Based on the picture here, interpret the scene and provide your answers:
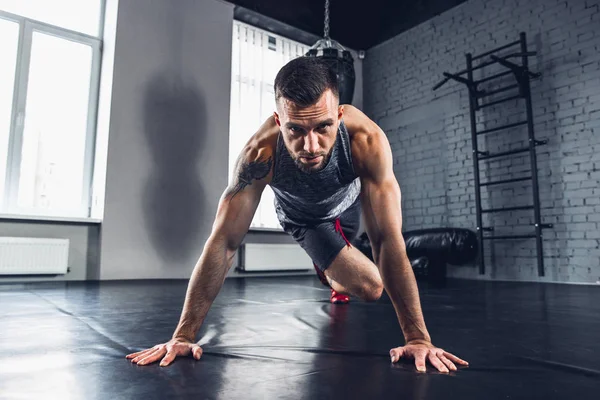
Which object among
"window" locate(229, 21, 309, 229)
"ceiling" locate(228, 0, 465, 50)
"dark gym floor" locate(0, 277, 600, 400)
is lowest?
"dark gym floor" locate(0, 277, 600, 400)

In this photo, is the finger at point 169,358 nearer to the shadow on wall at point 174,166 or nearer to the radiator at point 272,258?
the shadow on wall at point 174,166

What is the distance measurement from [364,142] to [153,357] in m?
0.94

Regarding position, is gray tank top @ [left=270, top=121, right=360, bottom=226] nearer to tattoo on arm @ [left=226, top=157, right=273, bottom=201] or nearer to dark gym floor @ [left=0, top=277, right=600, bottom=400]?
tattoo on arm @ [left=226, top=157, right=273, bottom=201]

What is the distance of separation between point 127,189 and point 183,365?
→ 3725mm

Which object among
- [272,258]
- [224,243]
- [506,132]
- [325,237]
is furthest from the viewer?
[272,258]

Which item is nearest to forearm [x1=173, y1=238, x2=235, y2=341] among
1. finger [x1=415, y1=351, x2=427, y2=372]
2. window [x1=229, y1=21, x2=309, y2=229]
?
finger [x1=415, y1=351, x2=427, y2=372]

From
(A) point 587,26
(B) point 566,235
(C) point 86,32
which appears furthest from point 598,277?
(C) point 86,32

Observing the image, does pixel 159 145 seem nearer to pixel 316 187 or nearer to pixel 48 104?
pixel 48 104

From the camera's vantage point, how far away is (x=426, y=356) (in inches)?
48.2

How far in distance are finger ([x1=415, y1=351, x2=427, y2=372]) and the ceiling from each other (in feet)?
17.2

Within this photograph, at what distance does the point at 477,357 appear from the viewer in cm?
135

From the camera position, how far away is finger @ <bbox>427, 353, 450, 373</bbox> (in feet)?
3.82

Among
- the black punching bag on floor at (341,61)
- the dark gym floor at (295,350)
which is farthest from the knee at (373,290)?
the black punching bag on floor at (341,61)

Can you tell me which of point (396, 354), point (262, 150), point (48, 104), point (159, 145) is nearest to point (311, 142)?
point (262, 150)
